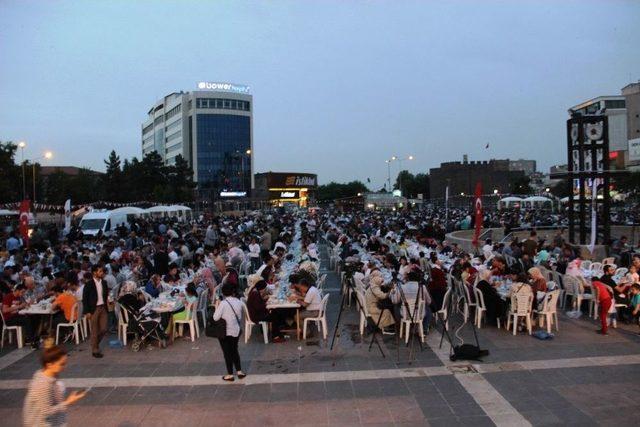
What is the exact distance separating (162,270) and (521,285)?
9.43 metres

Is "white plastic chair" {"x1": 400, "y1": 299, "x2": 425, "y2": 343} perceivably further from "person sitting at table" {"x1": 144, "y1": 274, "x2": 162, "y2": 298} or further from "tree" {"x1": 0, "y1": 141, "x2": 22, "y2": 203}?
"tree" {"x1": 0, "y1": 141, "x2": 22, "y2": 203}

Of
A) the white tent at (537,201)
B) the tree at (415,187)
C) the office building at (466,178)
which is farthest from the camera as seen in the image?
the tree at (415,187)

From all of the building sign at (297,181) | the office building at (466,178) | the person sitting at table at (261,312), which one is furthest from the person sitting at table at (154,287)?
the building sign at (297,181)

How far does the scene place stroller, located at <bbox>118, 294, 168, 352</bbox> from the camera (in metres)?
8.73

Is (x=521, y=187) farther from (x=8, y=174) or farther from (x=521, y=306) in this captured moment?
(x=521, y=306)

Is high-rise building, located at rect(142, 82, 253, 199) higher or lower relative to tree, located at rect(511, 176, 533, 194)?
higher

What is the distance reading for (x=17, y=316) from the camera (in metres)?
9.16

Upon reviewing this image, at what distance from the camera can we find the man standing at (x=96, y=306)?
8312mm

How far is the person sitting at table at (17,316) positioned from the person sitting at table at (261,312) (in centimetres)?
388

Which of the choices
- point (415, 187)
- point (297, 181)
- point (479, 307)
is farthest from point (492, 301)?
point (415, 187)

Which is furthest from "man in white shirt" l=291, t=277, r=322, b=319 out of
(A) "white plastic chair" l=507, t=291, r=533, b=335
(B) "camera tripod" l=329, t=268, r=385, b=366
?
(A) "white plastic chair" l=507, t=291, r=533, b=335

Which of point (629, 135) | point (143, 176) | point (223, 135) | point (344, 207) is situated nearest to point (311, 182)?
point (223, 135)

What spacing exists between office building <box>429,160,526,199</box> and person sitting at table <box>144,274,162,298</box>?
290ft

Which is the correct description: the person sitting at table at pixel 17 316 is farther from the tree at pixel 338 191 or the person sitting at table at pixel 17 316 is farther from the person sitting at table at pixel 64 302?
the tree at pixel 338 191
